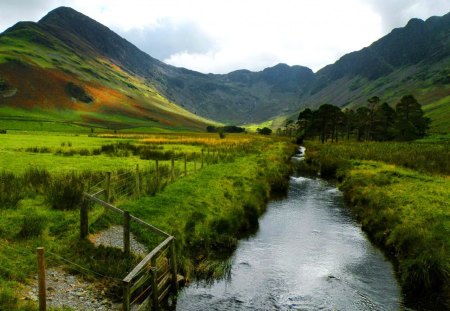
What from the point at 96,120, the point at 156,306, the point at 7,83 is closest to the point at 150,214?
the point at 156,306

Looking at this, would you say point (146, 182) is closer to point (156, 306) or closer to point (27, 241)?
point (27, 241)

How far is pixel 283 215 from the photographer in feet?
97.4

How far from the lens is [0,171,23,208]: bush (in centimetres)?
2016

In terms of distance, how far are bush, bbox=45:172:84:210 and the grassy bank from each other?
16.8 m

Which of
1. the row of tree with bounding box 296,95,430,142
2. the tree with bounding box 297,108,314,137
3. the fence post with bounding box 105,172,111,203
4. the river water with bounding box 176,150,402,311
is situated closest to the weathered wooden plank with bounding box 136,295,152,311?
the river water with bounding box 176,150,402,311

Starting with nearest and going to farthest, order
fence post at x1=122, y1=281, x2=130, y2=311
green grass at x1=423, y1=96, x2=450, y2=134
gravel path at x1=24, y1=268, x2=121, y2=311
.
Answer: fence post at x1=122, y1=281, x2=130, y2=311 < gravel path at x1=24, y1=268, x2=121, y2=311 < green grass at x1=423, y1=96, x2=450, y2=134

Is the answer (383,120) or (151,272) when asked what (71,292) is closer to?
(151,272)

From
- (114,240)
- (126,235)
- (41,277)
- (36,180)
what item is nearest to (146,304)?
(126,235)

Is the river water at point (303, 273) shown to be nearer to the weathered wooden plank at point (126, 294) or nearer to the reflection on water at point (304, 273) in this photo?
the reflection on water at point (304, 273)

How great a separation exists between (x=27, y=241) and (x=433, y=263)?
16.6 m

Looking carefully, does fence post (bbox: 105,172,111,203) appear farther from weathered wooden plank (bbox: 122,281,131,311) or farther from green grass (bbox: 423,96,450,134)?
green grass (bbox: 423,96,450,134)

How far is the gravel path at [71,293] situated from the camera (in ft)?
38.4

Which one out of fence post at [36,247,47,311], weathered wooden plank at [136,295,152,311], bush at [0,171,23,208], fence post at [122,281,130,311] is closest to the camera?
fence post at [36,247,47,311]

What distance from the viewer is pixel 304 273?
18.7 metres
